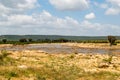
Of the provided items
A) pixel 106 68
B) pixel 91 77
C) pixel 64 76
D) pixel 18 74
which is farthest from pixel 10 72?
pixel 106 68

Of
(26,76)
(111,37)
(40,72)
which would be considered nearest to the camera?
(26,76)

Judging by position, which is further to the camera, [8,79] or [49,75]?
[49,75]

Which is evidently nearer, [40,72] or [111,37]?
[40,72]

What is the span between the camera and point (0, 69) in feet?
83.7

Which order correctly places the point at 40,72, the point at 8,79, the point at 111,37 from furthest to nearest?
the point at 111,37
the point at 40,72
the point at 8,79

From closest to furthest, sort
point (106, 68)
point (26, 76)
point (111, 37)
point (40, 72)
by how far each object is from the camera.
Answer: point (26, 76), point (40, 72), point (106, 68), point (111, 37)

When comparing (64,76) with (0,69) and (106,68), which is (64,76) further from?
(106,68)

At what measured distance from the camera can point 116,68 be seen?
31.1 meters

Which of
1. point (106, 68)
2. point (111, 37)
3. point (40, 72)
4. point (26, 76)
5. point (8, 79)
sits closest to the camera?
point (8, 79)

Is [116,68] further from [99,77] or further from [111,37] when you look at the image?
[111,37]

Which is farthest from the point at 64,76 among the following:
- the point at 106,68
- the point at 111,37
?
the point at 111,37

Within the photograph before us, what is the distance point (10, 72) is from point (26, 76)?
1297 millimetres

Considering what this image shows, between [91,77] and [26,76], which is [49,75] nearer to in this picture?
[26,76]

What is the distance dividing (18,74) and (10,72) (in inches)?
24.4
